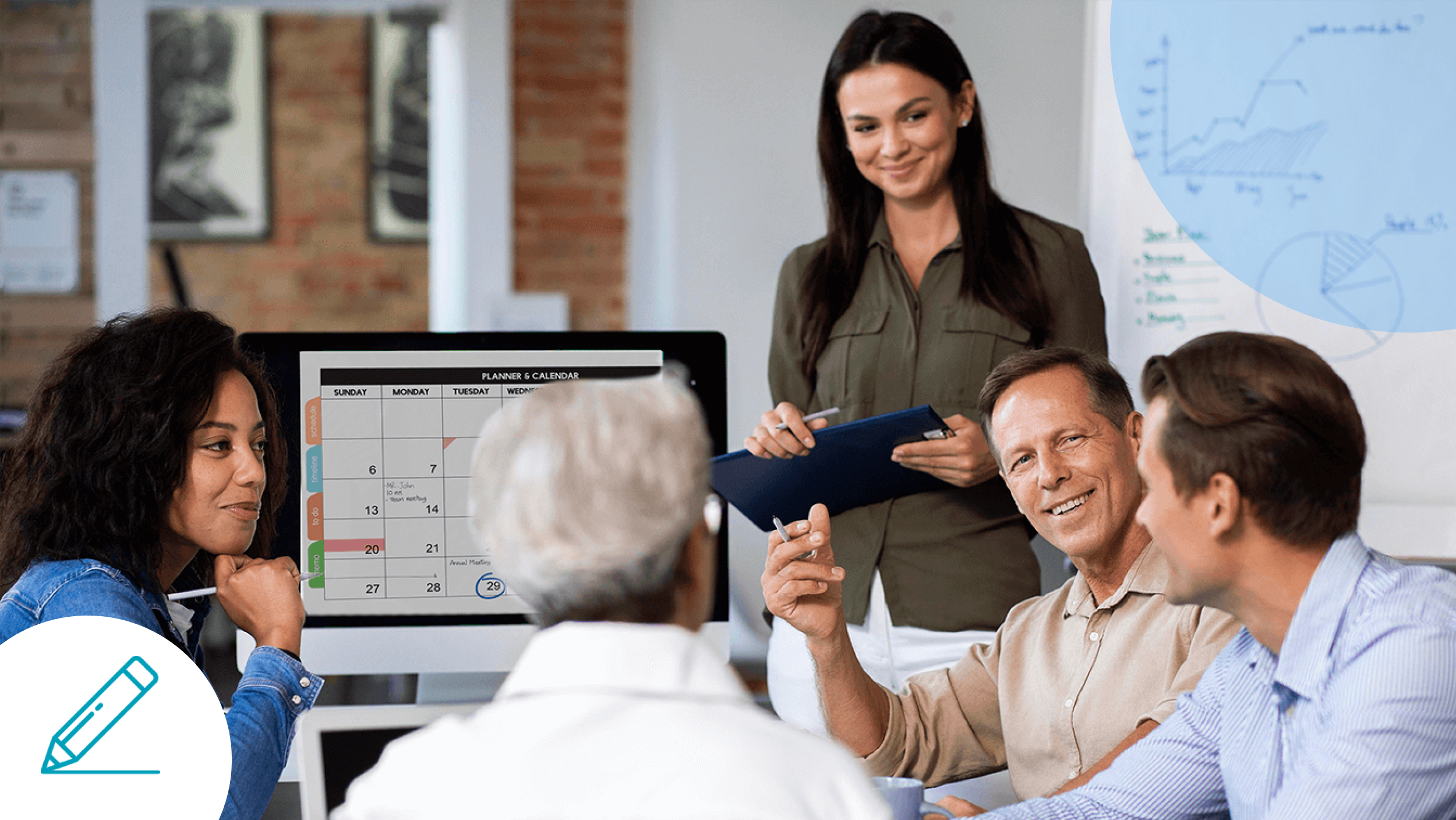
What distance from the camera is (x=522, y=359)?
159 centimetres

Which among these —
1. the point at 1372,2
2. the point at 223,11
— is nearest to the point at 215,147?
the point at 223,11

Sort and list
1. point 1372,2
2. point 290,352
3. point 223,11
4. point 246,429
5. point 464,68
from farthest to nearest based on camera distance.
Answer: point 223,11 → point 464,68 → point 1372,2 → point 290,352 → point 246,429

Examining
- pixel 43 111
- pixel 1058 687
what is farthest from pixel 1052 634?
pixel 43 111

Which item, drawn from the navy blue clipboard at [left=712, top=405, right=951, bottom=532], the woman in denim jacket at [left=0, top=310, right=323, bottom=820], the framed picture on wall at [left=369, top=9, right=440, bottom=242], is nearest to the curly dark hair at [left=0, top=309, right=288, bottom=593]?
the woman in denim jacket at [left=0, top=310, right=323, bottom=820]

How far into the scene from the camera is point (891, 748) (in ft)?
4.77

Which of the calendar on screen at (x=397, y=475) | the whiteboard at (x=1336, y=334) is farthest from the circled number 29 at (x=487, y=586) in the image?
the whiteboard at (x=1336, y=334)

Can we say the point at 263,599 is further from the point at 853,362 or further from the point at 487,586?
the point at 853,362

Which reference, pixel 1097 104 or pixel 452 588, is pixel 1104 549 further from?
pixel 1097 104

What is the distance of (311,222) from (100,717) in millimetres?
5679

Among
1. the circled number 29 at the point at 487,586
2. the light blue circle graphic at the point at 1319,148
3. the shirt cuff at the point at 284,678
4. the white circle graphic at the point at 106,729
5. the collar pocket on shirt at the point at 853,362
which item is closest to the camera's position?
the white circle graphic at the point at 106,729

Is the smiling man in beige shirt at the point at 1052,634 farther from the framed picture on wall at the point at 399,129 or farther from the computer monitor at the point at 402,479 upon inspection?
the framed picture on wall at the point at 399,129

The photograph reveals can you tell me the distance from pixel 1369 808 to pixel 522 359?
40.9 inches

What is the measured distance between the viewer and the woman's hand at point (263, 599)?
51.9 inches

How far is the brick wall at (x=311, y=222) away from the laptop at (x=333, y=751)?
555cm
